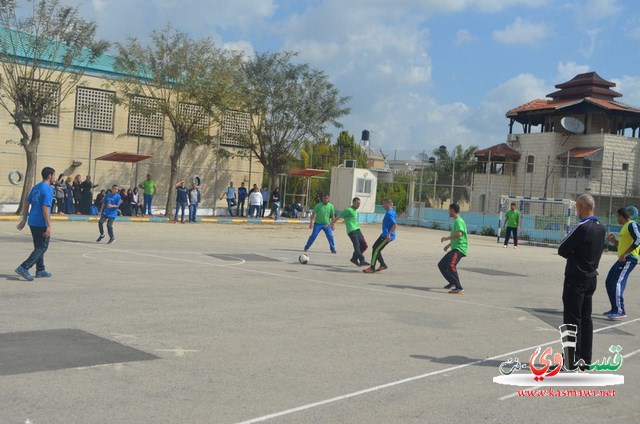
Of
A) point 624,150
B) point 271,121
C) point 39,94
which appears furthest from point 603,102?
point 39,94

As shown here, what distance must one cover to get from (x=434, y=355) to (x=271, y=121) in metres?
33.3

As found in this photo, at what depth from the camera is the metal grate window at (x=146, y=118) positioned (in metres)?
34.9

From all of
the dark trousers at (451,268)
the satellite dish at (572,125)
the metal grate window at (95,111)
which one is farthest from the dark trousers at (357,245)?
the satellite dish at (572,125)

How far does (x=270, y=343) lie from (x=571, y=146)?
48.4 meters

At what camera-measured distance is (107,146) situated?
1475 inches

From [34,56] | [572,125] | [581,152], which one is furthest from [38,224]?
[581,152]

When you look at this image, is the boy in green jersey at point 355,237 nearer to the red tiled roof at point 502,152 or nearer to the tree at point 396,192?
the tree at point 396,192

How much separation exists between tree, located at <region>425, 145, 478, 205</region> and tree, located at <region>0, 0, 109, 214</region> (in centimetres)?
1971

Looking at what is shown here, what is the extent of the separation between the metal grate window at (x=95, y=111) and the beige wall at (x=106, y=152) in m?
0.24

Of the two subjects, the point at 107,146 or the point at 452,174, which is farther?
the point at 452,174

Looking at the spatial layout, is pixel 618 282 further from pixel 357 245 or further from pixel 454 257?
pixel 357 245

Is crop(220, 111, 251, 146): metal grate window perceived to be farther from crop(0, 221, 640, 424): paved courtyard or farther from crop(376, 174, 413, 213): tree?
crop(0, 221, 640, 424): paved courtyard

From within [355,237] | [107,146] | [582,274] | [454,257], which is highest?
[107,146]

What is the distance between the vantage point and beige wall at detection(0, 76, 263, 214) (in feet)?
111
